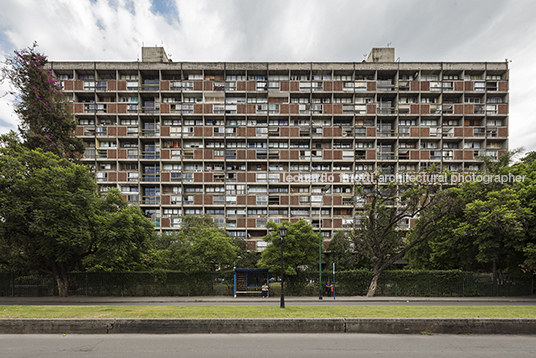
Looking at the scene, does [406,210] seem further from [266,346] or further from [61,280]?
[61,280]

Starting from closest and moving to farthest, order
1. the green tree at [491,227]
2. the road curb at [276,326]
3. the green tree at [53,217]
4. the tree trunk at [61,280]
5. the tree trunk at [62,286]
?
the road curb at [276,326], the green tree at [53,217], the green tree at [491,227], the tree trunk at [61,280], the tree trunk at [62,286]

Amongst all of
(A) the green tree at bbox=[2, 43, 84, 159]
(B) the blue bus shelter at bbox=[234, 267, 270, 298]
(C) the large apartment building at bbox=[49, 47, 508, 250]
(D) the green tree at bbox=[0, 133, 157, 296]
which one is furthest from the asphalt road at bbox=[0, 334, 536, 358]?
(C) the large apartment building at bbox=[49, 47, 508, 250]

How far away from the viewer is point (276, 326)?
28.1 ft

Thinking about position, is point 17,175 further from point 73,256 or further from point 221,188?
point 221,188

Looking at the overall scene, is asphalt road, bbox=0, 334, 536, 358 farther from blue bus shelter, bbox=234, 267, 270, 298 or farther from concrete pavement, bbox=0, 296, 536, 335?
blue bus shelter, bbox=234, 267, 270, 298

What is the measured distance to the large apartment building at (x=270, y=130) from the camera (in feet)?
151

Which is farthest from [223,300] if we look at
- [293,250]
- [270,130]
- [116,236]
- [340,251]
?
[270,130]

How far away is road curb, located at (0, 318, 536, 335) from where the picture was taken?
8461 mm

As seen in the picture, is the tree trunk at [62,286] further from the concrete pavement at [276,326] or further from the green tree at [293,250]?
the concrete pavement at [276,326]

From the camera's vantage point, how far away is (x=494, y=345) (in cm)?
770

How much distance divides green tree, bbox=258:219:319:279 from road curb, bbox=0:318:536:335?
15.2 metres

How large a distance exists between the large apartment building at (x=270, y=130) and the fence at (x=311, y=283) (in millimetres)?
19822

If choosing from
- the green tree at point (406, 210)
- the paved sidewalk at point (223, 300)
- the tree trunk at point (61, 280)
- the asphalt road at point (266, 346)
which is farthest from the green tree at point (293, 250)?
the tree trunk at point (61, 280)

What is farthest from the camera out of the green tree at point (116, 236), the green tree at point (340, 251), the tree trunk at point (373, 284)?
the green tree at point (340, 251)
